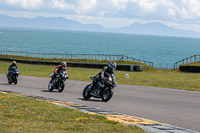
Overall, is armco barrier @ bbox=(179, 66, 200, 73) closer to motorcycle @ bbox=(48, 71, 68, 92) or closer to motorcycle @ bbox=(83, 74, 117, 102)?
motorcycle @ bbox=(48, 71, 68, 92)

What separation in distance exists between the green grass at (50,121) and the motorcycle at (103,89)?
13.2 feet

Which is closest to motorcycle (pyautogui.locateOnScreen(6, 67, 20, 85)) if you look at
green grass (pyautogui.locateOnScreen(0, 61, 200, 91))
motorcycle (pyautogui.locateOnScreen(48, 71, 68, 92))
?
motorcycle (pyautogui.locateOnScreen(48, 71, 68, 92))

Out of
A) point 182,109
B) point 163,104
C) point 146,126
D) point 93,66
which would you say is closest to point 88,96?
point 163,104

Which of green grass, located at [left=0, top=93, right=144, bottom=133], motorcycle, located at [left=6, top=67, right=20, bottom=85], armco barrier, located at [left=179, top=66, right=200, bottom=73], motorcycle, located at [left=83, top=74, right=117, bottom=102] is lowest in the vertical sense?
green grass, located at [left=0, top=93, right=144, bottom=133]

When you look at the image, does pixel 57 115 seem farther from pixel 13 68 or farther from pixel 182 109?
pixel 13 68

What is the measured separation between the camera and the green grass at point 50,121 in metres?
7.73

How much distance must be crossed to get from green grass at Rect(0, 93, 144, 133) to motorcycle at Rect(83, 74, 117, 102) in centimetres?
404

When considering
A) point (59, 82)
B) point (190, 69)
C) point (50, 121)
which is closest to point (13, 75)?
point (59, 82)

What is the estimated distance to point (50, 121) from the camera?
8805 mm

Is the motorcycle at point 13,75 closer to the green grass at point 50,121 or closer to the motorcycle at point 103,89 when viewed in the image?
the motorcycle at point 103,89

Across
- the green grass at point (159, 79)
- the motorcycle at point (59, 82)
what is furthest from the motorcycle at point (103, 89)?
the green grass at point (159, 79)

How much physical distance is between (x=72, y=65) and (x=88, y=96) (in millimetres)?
33533

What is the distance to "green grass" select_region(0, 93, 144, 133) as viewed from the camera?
7.73 m

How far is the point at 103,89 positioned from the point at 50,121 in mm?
6828
